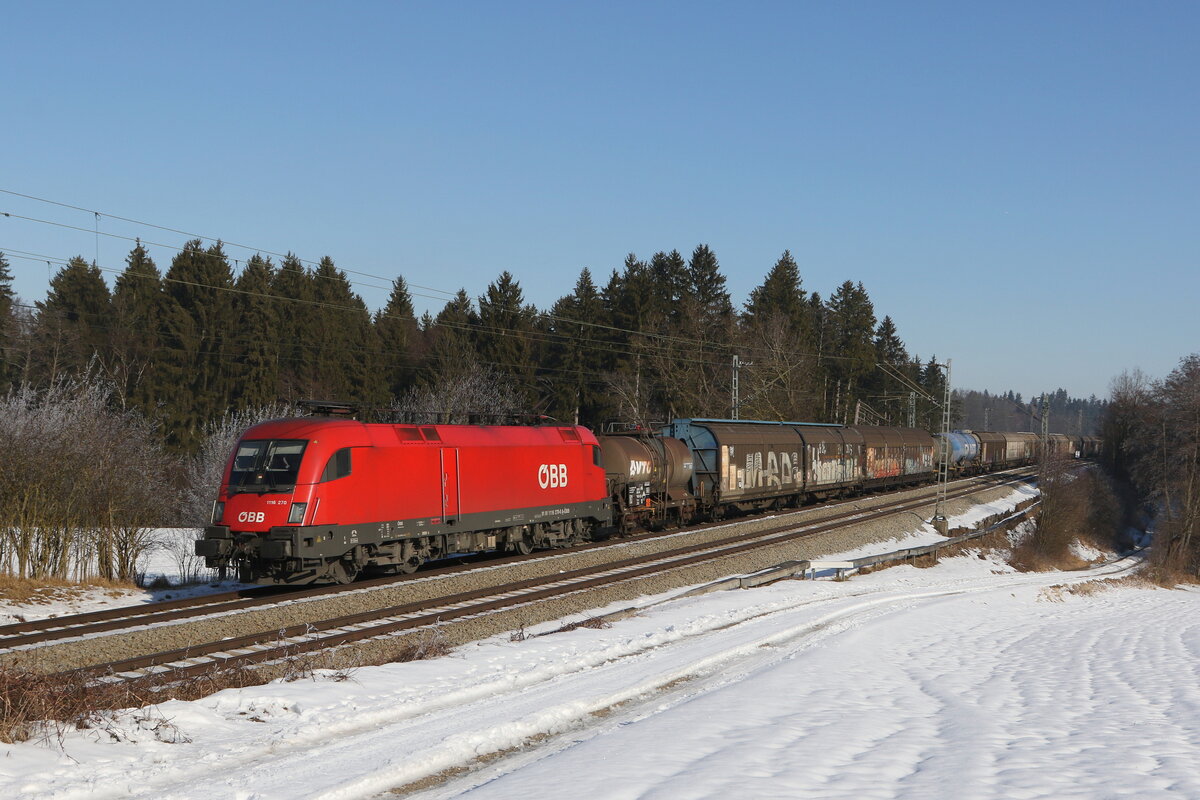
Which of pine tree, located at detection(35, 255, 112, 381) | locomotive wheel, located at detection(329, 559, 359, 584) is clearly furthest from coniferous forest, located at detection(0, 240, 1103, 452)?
locomotive wheel, located at detection(329, 559, 359, 584)

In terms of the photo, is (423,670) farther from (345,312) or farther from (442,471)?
(345,312)

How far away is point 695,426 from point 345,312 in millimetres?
52663

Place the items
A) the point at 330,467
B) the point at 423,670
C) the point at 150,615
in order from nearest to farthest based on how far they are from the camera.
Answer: the point at 423,670, the point at 150,615, the point at 330,467

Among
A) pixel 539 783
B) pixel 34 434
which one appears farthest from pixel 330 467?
pixel 539 783

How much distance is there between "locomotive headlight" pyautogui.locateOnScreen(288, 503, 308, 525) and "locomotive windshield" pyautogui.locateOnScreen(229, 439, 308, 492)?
40cm

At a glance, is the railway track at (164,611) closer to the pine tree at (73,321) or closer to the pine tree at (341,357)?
the pine tree at (73,321)

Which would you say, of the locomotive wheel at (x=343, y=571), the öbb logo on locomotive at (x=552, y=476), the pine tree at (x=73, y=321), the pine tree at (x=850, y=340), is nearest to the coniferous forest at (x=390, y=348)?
the pine tree at (x=73, y=321)

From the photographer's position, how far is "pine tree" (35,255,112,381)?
59.8 metres

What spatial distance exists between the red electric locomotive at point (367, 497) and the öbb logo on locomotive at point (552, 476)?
6 centimetres

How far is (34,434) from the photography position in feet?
68.5

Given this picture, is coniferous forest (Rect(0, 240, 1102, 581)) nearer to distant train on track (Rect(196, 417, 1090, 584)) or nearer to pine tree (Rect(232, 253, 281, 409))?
pine tree (Rect(232, 253, 281, 409))

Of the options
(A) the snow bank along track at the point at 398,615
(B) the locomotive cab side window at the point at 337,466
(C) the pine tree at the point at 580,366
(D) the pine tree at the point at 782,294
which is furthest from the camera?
(D) the pine tree at the point at 782,294

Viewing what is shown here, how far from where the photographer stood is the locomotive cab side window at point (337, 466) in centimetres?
1905

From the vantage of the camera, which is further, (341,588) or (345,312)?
(345,312)
